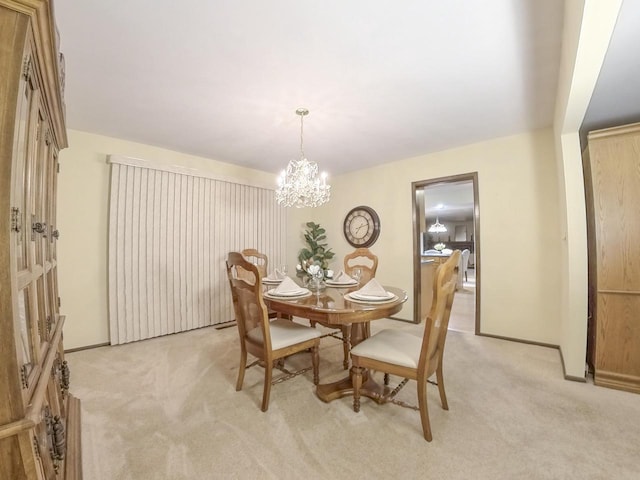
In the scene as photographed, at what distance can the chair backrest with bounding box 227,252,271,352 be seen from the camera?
178cm

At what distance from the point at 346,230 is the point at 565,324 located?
2.99 metres

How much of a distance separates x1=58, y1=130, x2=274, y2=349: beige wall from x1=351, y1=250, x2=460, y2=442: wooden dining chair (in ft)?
9.87

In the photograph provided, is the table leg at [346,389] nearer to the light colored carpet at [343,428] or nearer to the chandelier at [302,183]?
Answer: the light colored carpet at [343,428]

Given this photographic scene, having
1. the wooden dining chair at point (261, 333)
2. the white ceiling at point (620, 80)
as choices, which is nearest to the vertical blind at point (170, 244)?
the wooden dining chair at point (261, 333)

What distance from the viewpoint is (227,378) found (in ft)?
7.48

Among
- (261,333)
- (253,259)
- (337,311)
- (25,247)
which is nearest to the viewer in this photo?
(25,247)

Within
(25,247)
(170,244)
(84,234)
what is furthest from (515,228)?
(84,234)

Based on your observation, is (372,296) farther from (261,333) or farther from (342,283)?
(261,333)

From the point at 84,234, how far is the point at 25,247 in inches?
109

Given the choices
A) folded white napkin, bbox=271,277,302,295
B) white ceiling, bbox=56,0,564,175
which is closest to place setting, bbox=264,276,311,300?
folded white napkin, bbox=271,277,302,295

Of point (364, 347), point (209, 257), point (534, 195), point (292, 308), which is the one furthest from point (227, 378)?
point (534, 195)

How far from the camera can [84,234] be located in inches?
118

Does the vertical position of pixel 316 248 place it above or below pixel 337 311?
above

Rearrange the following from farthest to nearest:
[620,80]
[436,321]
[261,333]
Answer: [261,333], [620,80], [436,321]
